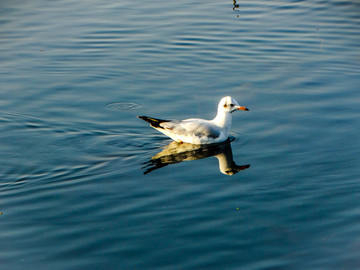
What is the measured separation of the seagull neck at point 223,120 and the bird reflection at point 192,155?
1.39 ft

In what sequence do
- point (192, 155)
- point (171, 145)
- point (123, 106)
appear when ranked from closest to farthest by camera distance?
1. point (192, 155)
2. point (171, 145)
3. point (123, 106)

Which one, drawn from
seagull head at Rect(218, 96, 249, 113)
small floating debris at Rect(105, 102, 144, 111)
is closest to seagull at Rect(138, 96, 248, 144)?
seagull head at Rect(218, 96, 249, 113)

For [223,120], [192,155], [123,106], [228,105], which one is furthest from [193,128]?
[123,106]

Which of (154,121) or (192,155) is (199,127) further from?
(154,121)

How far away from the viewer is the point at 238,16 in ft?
75.9

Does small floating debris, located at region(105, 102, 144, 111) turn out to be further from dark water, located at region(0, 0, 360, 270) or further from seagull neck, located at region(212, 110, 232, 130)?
seagull neck, located at region(212, 110, 232, 130)

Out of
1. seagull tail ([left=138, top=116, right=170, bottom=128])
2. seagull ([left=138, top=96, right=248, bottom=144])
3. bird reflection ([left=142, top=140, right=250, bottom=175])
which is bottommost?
bird reflection ([left=142, top=140, right=250, bottom=175])

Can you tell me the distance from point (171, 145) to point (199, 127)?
86cm

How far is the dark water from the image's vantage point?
30.4 feet

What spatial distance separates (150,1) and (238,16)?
4.54m

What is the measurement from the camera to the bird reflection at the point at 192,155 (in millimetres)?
12289

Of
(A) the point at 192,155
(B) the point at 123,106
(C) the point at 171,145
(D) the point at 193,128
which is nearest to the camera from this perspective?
(A) the point at 192,155

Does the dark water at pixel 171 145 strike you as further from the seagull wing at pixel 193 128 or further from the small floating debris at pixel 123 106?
the seagull wing at pixel 193 128

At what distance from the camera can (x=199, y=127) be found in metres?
13.6
